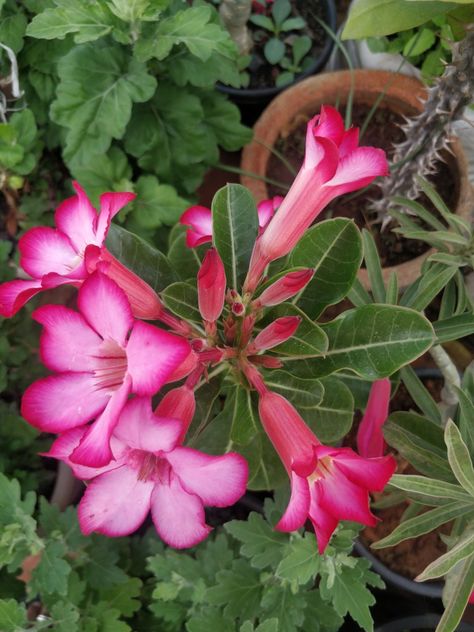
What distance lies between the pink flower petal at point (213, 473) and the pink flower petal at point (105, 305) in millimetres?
128

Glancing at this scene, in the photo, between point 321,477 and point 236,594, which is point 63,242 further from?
point 236,594

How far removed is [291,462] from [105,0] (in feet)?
2.71

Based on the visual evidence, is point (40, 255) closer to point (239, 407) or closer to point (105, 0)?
point (239, 407)

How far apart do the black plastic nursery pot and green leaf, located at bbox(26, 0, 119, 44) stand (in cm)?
60

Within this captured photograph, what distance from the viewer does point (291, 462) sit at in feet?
2.09

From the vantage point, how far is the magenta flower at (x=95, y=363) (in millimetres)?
540

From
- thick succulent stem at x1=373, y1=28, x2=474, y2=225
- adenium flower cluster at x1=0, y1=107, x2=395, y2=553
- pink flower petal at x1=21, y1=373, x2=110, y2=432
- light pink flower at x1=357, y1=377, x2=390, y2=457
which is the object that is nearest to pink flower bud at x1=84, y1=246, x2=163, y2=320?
adenium flower cluster at x1=0, y1=107, x2=395, y2=553

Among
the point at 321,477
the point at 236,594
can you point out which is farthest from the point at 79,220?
the point at 236,594

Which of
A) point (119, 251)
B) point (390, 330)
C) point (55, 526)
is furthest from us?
point (55, 526)

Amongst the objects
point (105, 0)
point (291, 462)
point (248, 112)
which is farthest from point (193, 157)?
point (291, 462)

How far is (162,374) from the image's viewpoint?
0.54m

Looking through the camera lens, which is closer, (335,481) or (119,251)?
(335,481)

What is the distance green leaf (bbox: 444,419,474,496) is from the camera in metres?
0.71

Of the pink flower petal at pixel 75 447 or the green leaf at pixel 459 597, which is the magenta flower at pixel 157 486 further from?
the green leaf at pixel 459 597
